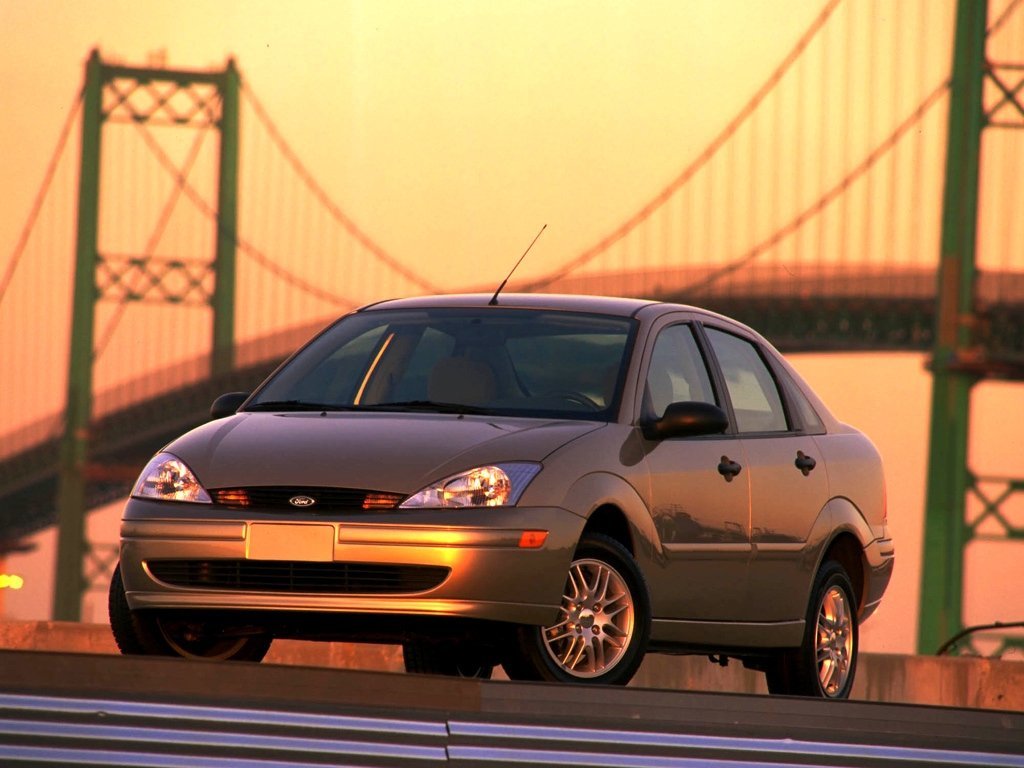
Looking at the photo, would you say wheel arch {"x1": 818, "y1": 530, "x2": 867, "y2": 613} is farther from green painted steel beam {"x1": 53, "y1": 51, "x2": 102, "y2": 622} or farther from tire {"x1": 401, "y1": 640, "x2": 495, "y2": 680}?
green painted steel beam {"x1": 53, "y1": 51, "x2": 102, "y2": 622}

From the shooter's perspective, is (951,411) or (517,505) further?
(951,411)

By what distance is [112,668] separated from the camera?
17.6 feet

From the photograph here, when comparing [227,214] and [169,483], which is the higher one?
[227,214]

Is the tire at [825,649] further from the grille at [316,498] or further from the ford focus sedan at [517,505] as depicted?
the grille at [316,498]

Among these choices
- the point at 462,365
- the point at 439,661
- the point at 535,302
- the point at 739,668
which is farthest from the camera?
the point at 739,668

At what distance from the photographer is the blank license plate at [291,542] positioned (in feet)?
21.0

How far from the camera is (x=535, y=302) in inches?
311

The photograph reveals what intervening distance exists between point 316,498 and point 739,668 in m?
3.76

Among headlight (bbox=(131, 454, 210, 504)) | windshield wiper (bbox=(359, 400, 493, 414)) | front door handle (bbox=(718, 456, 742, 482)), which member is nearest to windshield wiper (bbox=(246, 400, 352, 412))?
windshield wiper (bbox=(359, 400, 493, 414))

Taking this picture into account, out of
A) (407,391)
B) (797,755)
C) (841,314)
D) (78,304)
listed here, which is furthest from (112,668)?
(78,304)

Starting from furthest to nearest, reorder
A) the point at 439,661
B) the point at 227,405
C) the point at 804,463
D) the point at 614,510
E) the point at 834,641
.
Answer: the point at 439,661
the point at 834,641
the point at 804,463
the point at 227,405
the point at 614,510

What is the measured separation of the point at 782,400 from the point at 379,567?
99.4 inches

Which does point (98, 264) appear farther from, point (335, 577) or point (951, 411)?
point (335, 577)

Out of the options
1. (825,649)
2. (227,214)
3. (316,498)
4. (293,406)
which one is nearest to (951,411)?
(227,214)
